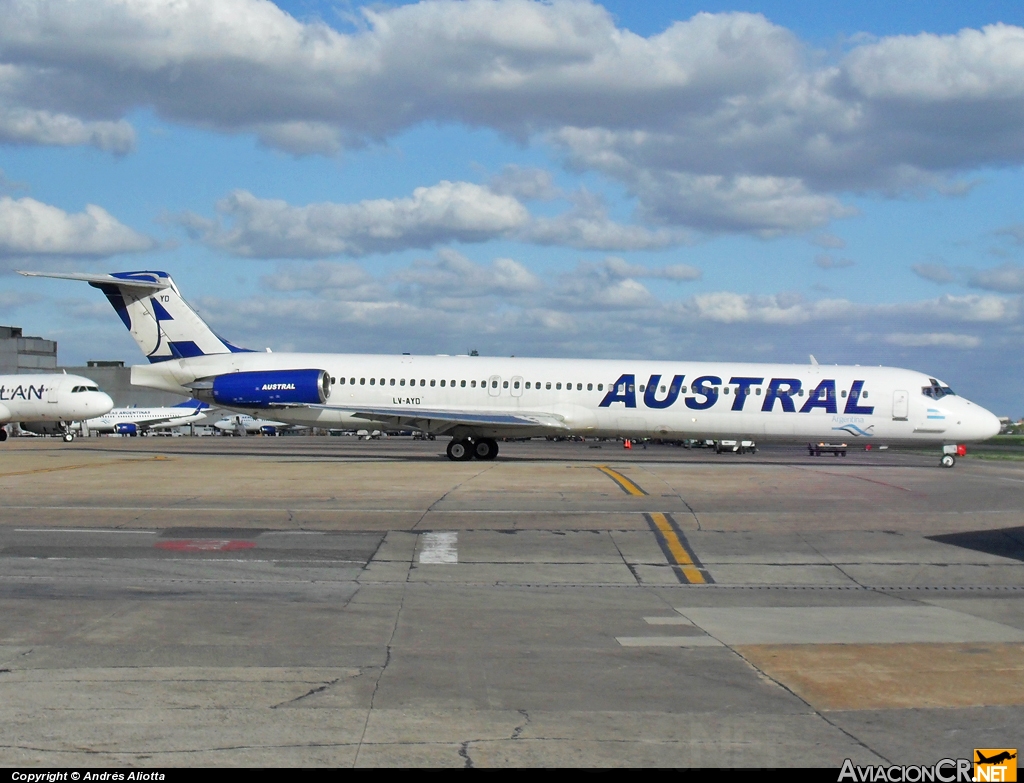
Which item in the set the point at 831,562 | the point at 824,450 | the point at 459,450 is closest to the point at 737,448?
the point at 824,450

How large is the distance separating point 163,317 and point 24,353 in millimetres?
77525

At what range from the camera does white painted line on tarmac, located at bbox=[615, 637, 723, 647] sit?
964cm

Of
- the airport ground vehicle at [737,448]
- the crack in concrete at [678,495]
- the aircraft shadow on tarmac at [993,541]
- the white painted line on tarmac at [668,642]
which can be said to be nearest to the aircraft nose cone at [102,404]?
the airport ground vehicle at [737,448]

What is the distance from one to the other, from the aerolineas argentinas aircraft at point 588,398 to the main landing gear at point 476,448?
0.05 meters

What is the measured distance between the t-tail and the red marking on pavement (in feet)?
81.0

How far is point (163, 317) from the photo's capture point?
3919cm

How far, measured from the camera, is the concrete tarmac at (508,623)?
655cm

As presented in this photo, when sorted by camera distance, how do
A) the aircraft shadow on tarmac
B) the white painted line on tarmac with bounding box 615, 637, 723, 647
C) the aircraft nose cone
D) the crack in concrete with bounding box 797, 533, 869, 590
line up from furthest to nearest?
the aircraft nose cone < the aircraft shadow on tarmac < the crack in concrete with bounding box 797, 533, 869, 590 < the white painted line on tarmac with bounding box 615, 637, 723, 647

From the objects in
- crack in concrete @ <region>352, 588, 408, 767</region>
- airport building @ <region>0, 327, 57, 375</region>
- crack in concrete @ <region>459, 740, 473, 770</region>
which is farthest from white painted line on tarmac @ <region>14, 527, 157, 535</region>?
airport building @ <region>0, 327, 57, 375</region>

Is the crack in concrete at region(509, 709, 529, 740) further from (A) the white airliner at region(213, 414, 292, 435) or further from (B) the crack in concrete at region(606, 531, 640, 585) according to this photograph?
(A) the white airliner at region(213, 414, 292, 435)

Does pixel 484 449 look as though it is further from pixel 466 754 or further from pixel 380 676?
pixel 466 754

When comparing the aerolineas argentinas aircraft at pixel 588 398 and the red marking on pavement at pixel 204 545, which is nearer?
the red marking on pavement at pixel 204 545

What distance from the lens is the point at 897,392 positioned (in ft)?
113

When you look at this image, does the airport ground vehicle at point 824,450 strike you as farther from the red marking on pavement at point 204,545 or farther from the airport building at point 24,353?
the airport building at point 24,353
